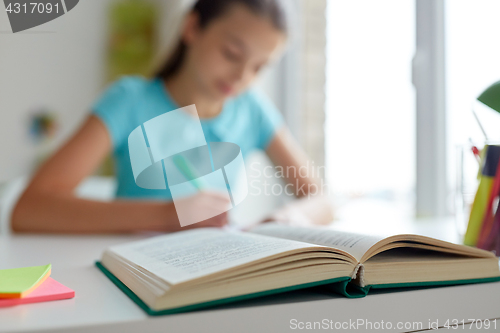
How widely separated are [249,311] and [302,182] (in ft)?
2.73

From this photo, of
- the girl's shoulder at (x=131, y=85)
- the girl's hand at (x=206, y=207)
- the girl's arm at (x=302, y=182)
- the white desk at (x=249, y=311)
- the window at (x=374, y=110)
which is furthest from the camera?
the window at (x=374, y=110)

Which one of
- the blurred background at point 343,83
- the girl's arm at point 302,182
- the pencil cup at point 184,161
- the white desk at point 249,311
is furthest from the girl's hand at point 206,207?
the blurred background at point 343,83

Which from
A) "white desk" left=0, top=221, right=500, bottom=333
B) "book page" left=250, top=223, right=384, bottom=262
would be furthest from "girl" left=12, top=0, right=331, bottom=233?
"white desk" left=0, top=221, right=500, bottom=333

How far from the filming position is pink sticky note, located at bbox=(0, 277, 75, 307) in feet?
0.92

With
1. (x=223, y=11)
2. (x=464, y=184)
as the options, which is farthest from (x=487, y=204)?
(x=223, y=11)

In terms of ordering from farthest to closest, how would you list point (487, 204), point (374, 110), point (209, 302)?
point (374, 110) < point (487, 204) < point (209, 302)

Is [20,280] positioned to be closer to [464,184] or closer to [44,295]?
[44,295]

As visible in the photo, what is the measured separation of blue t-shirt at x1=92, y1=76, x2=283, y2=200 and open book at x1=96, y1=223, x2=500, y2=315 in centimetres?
58

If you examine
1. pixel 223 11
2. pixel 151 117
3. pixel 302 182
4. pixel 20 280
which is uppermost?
pixel 223 11

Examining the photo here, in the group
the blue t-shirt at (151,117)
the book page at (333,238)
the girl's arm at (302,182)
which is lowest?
the girl's arm at (302,182)

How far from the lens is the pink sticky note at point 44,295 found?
0.28m

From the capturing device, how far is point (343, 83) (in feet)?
4.87

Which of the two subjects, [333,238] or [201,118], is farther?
[201,118]

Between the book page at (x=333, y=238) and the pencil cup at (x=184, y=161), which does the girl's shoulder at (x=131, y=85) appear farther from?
the book page at (x=333, y=238)
